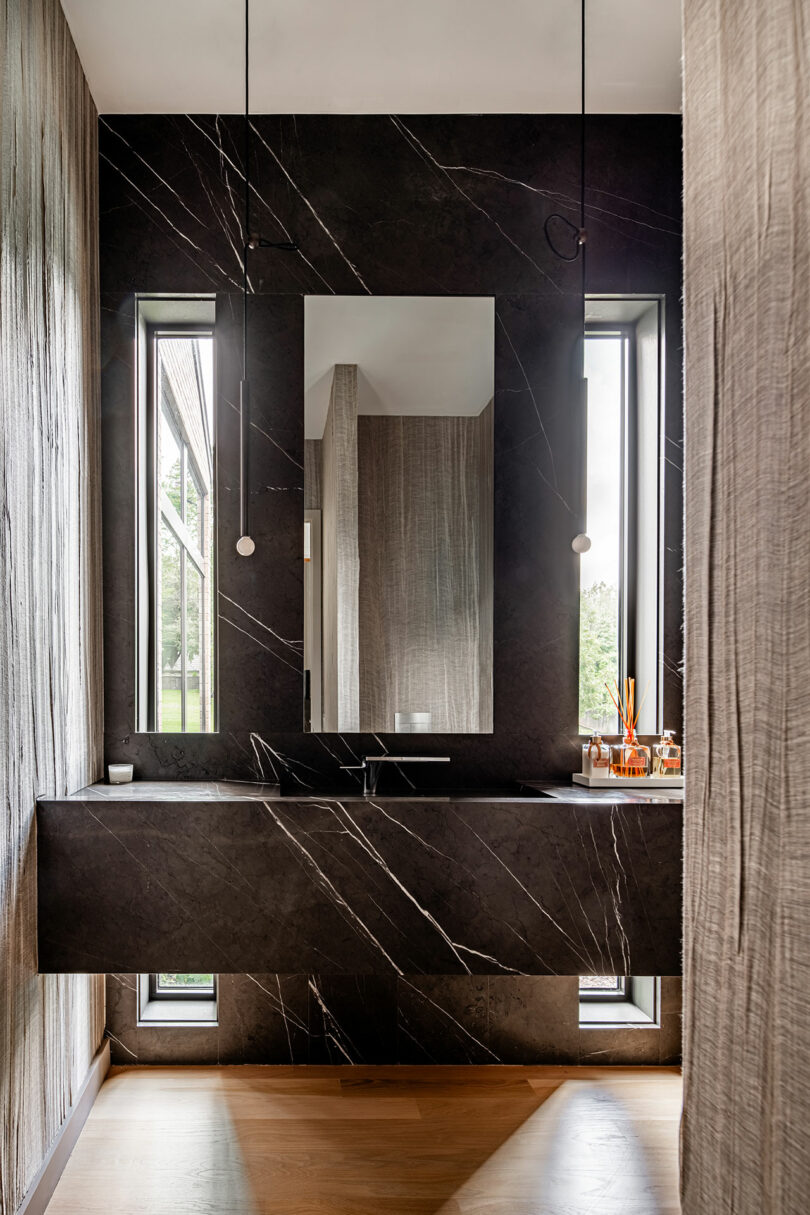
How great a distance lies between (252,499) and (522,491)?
887mm

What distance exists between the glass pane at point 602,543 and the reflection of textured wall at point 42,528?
1.60 meters

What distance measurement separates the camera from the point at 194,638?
2.90 meters

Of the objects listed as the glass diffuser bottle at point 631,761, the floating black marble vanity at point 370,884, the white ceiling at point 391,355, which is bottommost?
the floating black marble vanity at point 370,884

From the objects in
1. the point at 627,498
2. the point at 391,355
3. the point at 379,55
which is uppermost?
the point at 379,55

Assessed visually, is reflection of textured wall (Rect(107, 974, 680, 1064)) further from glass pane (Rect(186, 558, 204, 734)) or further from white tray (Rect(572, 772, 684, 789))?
glass pane (Rect(186, 558, 204, 734))

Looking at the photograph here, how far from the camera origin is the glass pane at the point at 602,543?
2.92 metres

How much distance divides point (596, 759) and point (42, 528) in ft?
5.73

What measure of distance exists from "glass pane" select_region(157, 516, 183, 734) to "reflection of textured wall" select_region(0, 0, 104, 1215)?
0.70 feet

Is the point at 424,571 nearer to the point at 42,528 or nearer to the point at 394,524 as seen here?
the point at 394,524

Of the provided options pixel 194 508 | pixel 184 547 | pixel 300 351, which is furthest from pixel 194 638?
pixel 300 351

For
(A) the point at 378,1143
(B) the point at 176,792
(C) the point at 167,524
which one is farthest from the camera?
(C) the point at 167,524

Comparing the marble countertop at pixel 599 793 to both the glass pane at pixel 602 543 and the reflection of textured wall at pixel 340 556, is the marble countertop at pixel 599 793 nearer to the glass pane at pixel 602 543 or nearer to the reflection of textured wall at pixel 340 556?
the glass pane at pixel 602 543

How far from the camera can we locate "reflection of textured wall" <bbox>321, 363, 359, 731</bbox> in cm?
282

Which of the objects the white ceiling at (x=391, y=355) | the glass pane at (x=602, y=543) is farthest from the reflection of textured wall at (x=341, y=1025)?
the white ceiling at (x=391, y=355)
